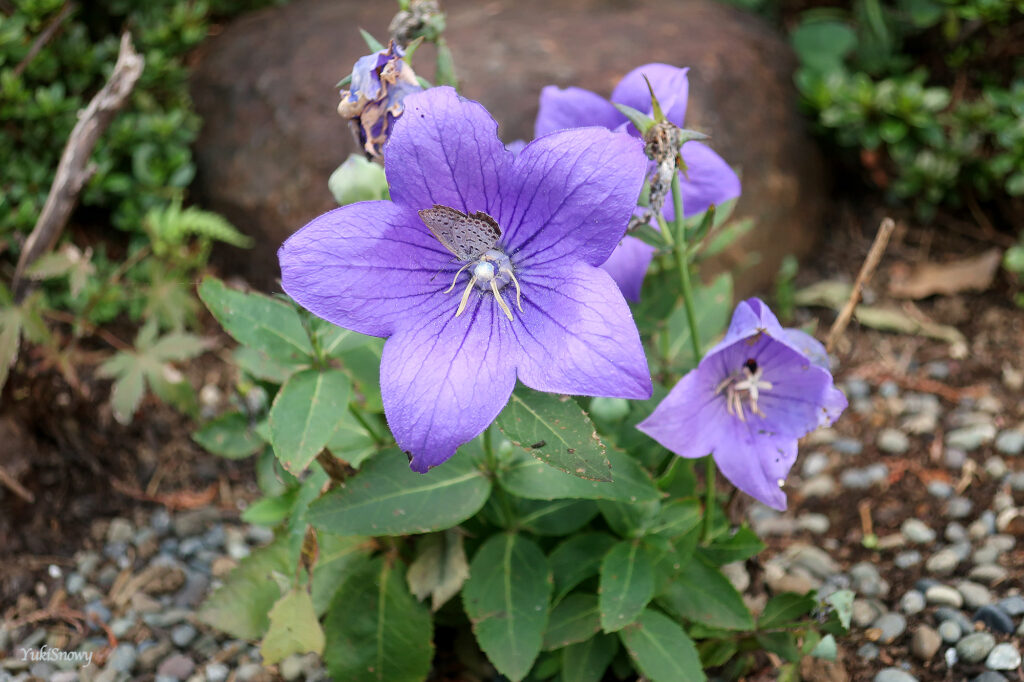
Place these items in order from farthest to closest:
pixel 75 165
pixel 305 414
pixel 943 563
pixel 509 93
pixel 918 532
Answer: pixel 509 93 → pixel 75 165 → pixel 918 532 → pixel 943 563 → pixel 305 414

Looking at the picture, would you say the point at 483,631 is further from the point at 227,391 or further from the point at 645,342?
the point at 227,391

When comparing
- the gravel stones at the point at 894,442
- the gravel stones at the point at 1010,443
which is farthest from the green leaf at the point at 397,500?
the gravel stones at the point at 1010,443

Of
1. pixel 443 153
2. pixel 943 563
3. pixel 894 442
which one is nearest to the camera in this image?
pixel 443 153

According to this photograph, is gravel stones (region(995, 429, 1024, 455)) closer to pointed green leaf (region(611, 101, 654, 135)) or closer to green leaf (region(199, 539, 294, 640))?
pointed green leaf (region(611, 101, 654, 135))

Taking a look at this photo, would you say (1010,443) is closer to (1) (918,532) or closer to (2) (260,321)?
(1) (918,532)

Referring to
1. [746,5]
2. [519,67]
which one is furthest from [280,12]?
[746,5]

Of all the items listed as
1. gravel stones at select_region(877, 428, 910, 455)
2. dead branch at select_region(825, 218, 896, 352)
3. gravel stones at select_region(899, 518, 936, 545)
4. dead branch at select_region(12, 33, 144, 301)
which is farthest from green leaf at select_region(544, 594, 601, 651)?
dead branch at select_region(12, 33, 144, 301)

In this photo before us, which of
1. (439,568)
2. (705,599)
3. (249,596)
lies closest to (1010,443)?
(705,599)

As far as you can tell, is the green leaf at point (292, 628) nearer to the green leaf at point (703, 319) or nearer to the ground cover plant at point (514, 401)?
the ground cover plant at point (514, 401)
